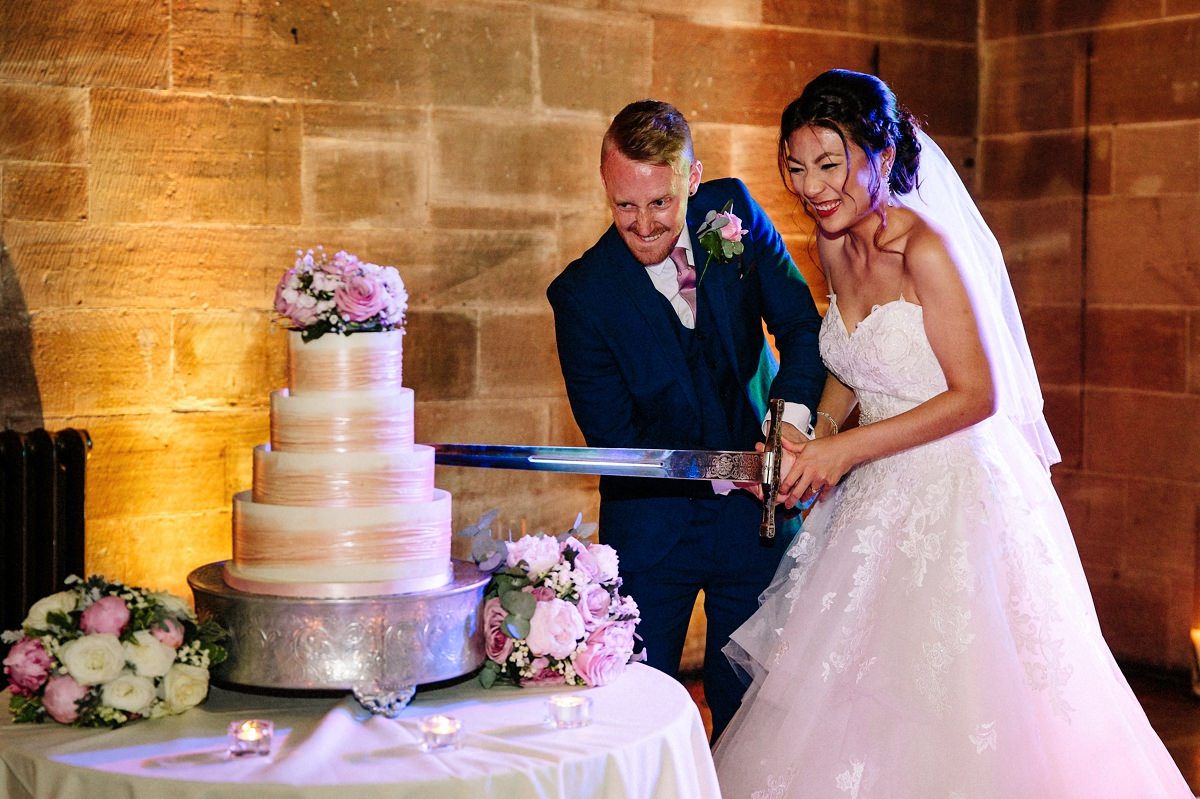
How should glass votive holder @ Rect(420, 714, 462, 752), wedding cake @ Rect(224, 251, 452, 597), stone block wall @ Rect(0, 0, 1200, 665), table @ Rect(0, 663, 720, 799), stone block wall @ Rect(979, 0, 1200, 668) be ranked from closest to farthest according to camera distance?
table @ Rect(0, 663, 720, 799), glass votive holder @ Rect(420, 714, 462, 752), wedding cake @ Rect(224, 251, 452, 597), stone block wall @ Rect(0, 0, 1200, 665), stone block wall @ Rect(979, 0, 1200, 668)

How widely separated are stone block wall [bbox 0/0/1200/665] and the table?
83.3 inches

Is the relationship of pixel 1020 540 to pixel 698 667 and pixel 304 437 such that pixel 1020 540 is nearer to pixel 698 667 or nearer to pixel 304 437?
pixel 304 437

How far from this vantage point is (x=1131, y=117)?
216 inches

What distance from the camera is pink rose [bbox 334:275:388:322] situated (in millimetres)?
2496

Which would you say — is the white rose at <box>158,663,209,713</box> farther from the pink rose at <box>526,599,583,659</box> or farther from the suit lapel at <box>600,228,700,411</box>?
the suit lapel at <box>600,228,700,411</box>

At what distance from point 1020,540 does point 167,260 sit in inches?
112

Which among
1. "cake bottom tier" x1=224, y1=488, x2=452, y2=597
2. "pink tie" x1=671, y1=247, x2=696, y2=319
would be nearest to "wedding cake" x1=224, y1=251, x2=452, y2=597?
"cake bottom tier" x1=224, y1=488, x2=452, y2=597

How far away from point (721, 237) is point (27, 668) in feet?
6.13

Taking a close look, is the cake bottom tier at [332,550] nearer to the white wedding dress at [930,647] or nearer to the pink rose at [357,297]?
the pink rose at [357,297]

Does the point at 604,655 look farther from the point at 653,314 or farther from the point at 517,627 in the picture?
the point at 653,314

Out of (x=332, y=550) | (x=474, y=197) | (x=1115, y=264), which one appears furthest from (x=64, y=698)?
(x=1115, y=264)

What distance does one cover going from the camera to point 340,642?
239 cm

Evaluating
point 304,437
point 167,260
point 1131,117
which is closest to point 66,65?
point 167,260

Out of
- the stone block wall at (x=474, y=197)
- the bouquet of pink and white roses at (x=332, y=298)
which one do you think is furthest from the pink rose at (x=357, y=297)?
the stone block wall at (x=474, y=197)
